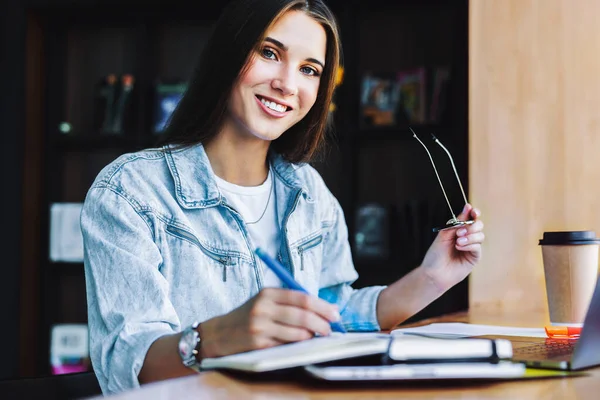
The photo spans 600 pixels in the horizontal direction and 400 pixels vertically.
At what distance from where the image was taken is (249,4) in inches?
59.4

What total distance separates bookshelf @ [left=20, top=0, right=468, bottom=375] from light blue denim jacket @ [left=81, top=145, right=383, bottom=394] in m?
1.80

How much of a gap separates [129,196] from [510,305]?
1.09 m

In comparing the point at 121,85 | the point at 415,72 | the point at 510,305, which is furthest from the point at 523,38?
the point at 121,85

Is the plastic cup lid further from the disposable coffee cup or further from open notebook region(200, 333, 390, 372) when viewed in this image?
open notebook region(200, 333, 390, 372)

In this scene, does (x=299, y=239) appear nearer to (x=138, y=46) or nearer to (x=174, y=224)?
(x=174, y=224)

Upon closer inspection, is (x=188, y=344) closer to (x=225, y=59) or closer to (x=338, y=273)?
(x=225, y=59)

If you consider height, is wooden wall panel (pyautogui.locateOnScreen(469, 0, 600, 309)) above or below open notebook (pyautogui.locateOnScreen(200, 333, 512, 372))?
above

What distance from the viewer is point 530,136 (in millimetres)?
1920

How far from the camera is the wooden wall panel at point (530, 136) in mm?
1873

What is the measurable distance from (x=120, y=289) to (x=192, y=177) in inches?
14.9

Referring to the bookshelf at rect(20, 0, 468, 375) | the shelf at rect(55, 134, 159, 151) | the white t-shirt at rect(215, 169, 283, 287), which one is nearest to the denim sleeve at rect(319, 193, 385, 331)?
the white t-shirt at rect(215, 169, 283, 287)

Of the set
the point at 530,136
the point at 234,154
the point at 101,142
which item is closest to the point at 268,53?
the point at 234,154

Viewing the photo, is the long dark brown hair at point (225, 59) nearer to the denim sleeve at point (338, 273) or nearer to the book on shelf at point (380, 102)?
the denim sleeve at point (338, 273)

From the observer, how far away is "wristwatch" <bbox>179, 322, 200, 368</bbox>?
2.99ft
